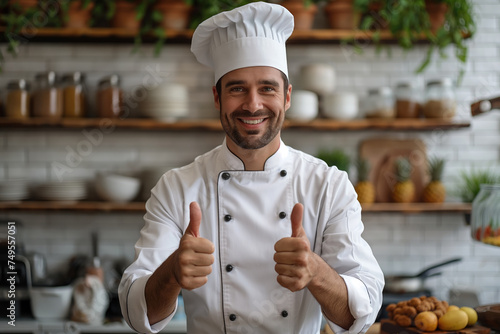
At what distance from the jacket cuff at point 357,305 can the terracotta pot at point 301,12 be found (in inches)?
81.9

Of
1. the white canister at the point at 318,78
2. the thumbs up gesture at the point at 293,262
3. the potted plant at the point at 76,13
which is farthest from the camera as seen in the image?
the white canister at the point at 318,78

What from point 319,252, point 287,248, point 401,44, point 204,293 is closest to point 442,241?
point 401,44

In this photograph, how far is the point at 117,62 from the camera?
3.43 meters

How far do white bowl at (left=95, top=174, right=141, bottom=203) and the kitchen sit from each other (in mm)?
209

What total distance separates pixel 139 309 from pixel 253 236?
1.39ft

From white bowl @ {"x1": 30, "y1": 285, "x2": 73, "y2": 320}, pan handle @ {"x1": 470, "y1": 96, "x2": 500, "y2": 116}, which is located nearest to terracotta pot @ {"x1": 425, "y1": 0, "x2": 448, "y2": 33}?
pan handle @ {"x1": 470, "y1": 96, "x2": 500, "y2": 116}

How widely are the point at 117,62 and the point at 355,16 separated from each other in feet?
5.17

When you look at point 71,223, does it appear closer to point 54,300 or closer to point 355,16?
point 54,300

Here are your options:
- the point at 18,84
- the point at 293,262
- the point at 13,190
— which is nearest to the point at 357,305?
the point at 293,262

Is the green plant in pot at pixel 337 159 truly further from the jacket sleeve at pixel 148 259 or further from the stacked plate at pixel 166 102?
the jacket sleeve at pixel 148 259

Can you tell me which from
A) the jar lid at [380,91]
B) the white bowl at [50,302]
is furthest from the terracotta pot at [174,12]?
the white bowl at [50,302]

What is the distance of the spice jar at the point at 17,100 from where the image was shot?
3.19m

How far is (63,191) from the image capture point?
10.5 ft

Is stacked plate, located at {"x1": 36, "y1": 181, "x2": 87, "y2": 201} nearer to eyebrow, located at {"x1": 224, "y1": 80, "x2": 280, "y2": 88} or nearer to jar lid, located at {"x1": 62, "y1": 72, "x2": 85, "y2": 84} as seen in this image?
jar lid, located at {"x1": 62, "y1": 72, "x2": 85, "y2": 84}
